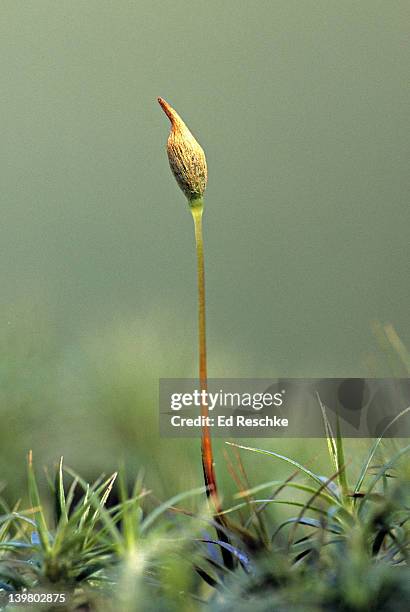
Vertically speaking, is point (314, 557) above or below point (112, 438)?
below

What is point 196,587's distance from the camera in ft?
0.94

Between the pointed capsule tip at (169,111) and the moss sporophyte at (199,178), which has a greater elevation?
the pointed capsule tip at (169,111)

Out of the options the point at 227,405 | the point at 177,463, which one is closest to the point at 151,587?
the point at 227,405

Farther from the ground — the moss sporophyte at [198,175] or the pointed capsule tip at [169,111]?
the pointed capsule tip at [169,111]

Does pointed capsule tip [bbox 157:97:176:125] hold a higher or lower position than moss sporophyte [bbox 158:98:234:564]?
higher

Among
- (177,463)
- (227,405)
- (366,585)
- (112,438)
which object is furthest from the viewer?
(112,438)

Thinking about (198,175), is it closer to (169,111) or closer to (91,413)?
(169,111)

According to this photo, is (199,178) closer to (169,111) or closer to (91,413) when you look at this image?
(169,111)

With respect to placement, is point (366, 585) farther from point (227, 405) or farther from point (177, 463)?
point (177, 463)

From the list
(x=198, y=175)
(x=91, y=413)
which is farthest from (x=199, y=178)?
(x=91, y=413)

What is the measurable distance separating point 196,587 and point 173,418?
17 cm

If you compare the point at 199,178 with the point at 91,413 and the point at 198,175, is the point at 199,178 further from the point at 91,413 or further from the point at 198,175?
the point at 91,413

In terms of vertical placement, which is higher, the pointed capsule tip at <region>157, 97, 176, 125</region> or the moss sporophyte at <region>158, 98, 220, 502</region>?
the pointed capsule tip at <region>157, 97, 176, 125</region>

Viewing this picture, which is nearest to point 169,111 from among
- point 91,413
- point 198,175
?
point 198,175
